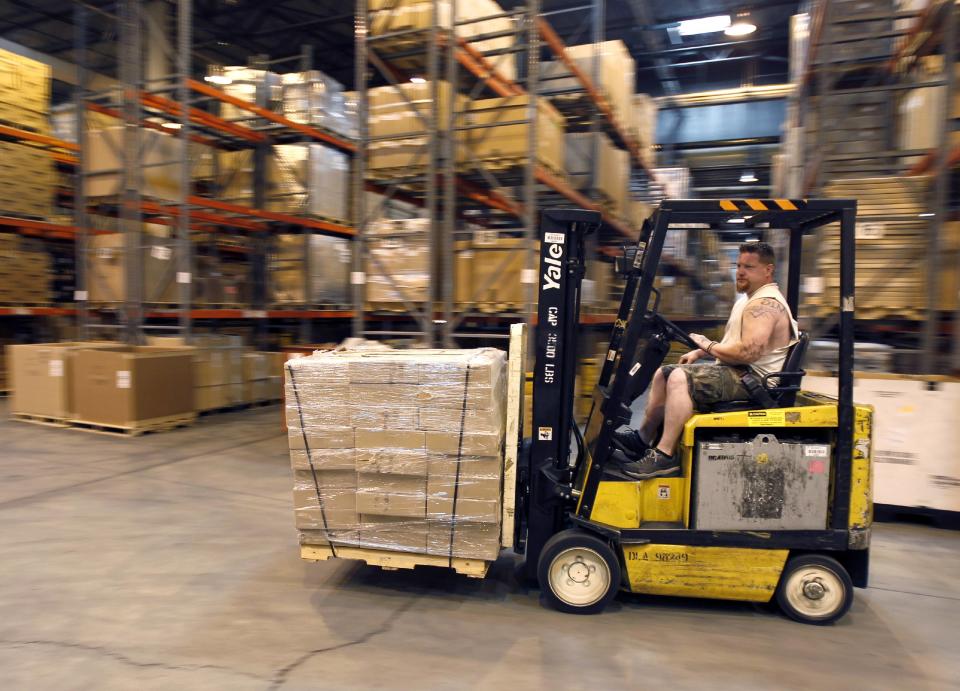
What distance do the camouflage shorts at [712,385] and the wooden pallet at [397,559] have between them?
1403 millimetres

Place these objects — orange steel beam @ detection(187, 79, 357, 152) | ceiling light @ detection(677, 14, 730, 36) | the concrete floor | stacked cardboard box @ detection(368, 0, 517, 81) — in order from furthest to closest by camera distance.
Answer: ceiling light @ detection(677, 14, 730, 36)
orange steel beam @ detection(187, 79, 357, 152)
stacked cardboard box @ detection(368, 0, 517, 81)
the concrete floor

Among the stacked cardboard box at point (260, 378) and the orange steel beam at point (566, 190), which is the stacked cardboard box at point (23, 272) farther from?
the orange steel beam at point (566, 190)

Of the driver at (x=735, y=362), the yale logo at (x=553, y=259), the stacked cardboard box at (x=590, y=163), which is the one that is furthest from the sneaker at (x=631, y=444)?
the stacked cardboard box at (x=590, y=163)

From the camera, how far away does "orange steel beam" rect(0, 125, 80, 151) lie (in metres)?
10.3

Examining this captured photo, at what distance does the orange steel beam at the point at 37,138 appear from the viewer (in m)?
10.3

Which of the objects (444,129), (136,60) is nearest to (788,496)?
(444,129)

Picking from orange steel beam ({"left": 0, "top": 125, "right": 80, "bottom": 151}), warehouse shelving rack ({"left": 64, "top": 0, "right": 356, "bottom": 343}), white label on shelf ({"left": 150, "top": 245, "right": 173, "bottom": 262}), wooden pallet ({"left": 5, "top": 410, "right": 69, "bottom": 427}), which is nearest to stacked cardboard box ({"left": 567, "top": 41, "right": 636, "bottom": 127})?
warehouse shelving rack ({"left": 64, "top": 0, "right": 356, "bottom": 343})

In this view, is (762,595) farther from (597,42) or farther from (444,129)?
(597,42)

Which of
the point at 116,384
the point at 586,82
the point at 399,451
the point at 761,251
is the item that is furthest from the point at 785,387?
the point at 116,384

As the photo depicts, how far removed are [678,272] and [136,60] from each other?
11.1 metres

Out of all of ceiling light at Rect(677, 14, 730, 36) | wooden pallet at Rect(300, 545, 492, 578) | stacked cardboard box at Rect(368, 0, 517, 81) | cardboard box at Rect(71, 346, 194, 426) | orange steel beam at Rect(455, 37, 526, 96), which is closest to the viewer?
wooden pallet at Rect(300, 545, 492, 578)

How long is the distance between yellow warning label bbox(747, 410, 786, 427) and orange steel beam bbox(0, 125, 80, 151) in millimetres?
11319

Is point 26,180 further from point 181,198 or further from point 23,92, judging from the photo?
point 181,198

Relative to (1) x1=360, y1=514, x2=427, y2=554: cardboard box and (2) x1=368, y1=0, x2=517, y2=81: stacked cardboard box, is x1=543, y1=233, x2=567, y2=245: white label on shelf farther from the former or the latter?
(2) x1=368, y1=0, x2=517, y2=81: stacked cardboard box
